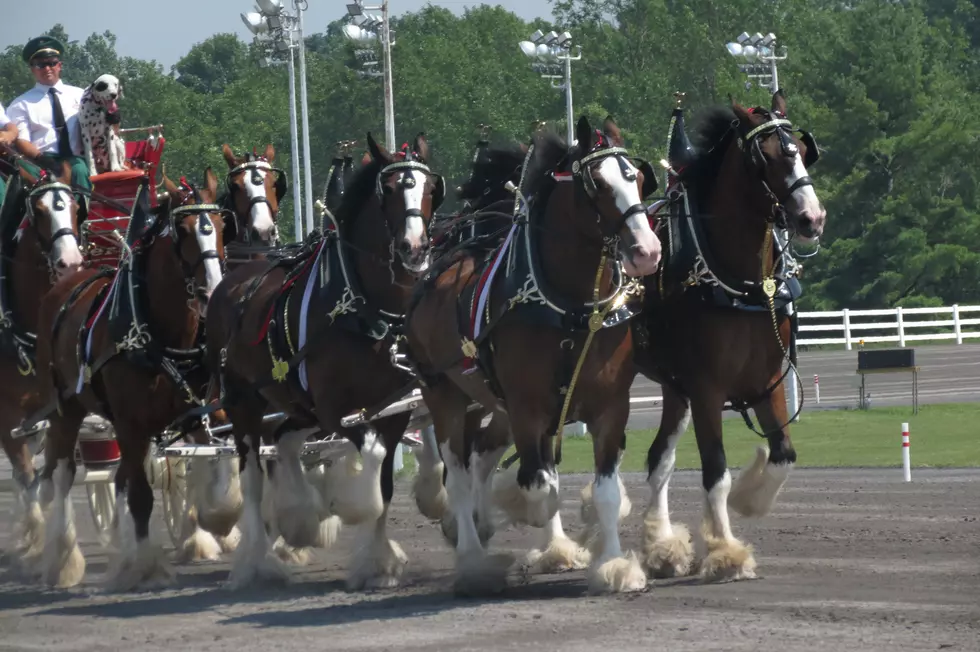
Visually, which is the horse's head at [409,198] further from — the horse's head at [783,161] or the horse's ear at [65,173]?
the horse's ear at [65,173]

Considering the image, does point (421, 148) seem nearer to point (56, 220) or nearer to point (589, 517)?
point (589, 517)

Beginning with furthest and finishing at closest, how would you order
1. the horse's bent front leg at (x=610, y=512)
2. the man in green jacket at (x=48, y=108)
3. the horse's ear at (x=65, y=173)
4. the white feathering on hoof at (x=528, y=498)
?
the man in green jacket at (x=48, y=108) → the horse's ear at (x=65, y=173) → the horse's bent front leg at (x=610, y=512) → the white feathering on hoof at (x=528, y=498)

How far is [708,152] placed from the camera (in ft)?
33.3

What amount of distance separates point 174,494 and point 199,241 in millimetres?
3091

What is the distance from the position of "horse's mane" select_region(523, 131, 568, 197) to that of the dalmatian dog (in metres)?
4.51

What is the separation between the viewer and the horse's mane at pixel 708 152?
33.0 ft

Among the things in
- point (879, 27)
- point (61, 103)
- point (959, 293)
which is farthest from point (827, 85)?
point (61, 103)

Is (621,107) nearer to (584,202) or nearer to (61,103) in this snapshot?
(61,103)

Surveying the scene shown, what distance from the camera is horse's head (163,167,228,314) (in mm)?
10484

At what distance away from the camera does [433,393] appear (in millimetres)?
10344

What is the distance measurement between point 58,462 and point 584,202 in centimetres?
464

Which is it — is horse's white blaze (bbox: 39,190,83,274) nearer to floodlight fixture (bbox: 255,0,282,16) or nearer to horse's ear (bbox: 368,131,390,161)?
horse's ear (bbox: 368,131,390,161)

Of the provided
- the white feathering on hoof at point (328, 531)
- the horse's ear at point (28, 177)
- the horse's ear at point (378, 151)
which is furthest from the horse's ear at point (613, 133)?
the horse's ear at point (28, 177)

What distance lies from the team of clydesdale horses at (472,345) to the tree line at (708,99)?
2223 centimetres
